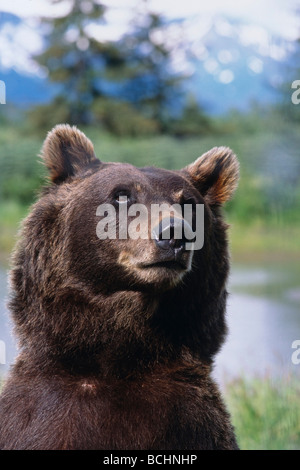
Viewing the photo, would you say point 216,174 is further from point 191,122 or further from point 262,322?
point 191,122

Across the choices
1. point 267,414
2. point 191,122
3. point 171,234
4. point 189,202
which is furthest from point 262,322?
point 171,234

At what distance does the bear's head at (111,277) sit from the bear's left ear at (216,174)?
0.19 metres

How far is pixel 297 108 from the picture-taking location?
854cm

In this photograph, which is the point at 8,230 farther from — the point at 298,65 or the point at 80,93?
the point at 298,65

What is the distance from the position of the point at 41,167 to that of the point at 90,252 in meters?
0.75

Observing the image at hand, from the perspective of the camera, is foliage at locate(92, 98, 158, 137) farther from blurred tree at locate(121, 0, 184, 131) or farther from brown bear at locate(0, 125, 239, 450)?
brown bear at locate(0, 125, 239, 450)

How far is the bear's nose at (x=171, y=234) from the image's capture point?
3.02 metres

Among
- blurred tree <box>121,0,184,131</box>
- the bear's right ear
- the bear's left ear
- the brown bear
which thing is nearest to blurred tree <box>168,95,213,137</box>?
blurred tree <box>121,0,184,131</box>

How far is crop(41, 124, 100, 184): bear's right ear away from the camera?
378 centimetres

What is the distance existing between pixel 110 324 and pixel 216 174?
1014 mm

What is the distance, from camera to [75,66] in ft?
29.1

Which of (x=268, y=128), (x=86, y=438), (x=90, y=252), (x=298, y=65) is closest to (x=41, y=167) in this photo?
(x=90, y=252)

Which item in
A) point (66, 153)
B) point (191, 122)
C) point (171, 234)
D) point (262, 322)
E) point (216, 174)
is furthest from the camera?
point (191, 122)

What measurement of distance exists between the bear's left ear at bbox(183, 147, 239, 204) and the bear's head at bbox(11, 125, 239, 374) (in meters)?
0.19
